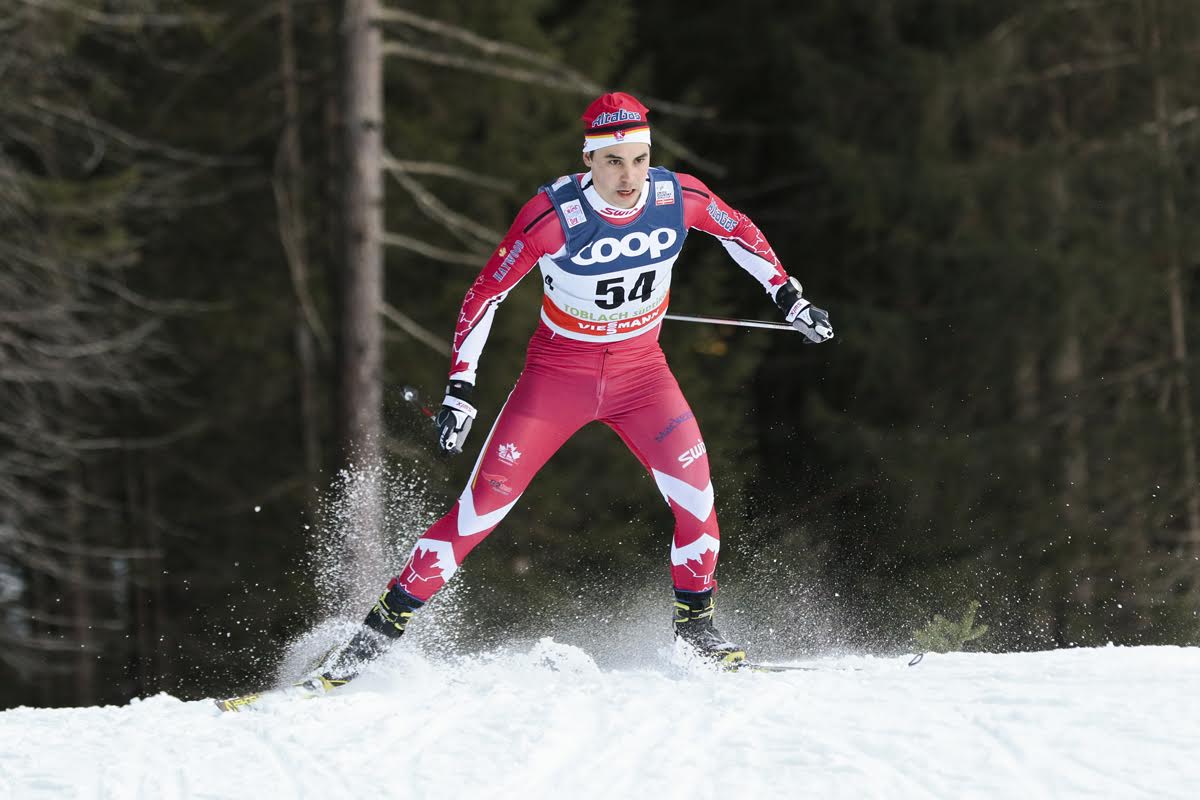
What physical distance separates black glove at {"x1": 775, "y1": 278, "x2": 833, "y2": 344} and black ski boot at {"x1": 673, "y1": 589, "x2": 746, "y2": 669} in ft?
3.81

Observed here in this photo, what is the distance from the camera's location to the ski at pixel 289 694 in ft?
18.1

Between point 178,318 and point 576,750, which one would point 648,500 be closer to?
point 178,318

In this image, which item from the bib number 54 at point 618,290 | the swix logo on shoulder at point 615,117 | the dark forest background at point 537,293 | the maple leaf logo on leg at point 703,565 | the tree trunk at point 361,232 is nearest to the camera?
the swix logo on shoulder at point 615,117

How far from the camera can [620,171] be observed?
5375mm

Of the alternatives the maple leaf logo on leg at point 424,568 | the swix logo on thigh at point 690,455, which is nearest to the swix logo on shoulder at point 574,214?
the swix logo on thigh at point 690,455

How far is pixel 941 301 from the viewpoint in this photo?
16.6 meters

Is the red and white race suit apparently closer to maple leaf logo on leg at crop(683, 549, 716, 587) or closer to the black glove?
maple leaf logo on leg at crop(683, 549, 716, 587)

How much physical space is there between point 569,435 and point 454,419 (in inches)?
19.1

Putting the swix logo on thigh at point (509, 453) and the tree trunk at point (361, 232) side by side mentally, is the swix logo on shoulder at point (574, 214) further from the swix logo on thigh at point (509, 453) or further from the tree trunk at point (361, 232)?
the tree trunk at point (361, 232)

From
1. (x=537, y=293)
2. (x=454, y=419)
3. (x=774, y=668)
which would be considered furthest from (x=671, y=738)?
(x=537, y=293)

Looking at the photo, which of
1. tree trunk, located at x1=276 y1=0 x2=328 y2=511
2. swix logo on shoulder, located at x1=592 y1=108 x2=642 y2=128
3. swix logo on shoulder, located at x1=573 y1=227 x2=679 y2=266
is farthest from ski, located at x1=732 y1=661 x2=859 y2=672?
tree trunk, located at x1=276 y1=0 x2=328 y2=511

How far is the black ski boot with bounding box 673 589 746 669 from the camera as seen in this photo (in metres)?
5.98

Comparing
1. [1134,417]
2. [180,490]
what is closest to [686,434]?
[1134,417]

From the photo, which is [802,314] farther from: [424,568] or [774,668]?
[424,568]
